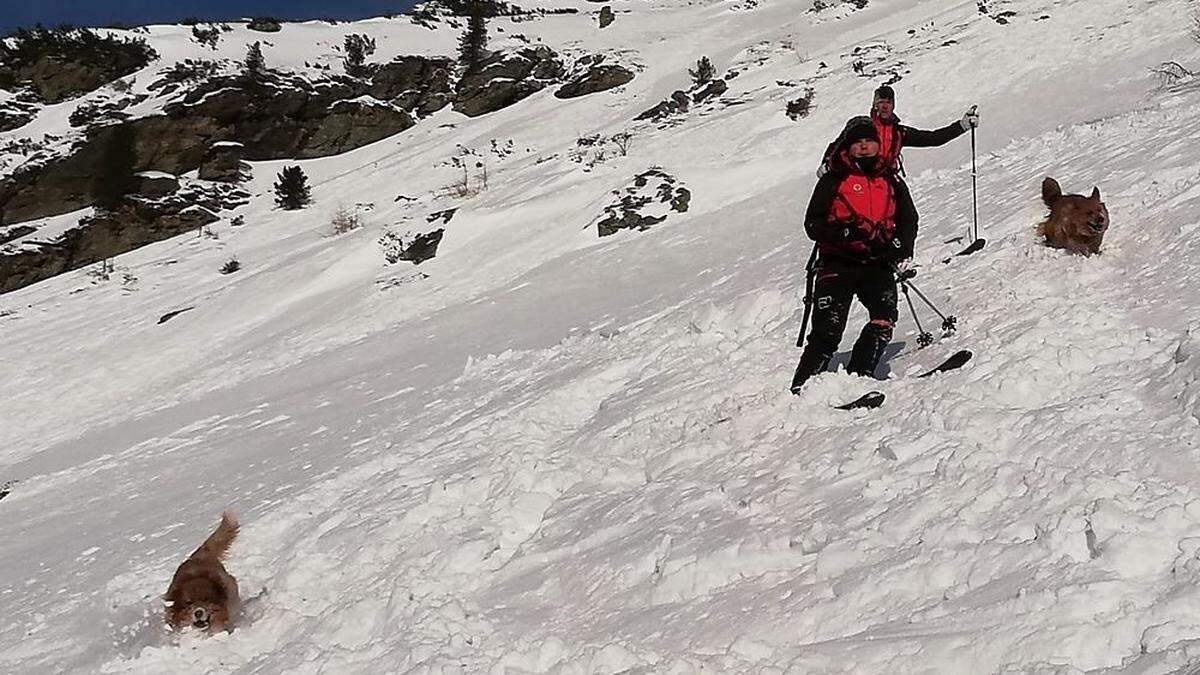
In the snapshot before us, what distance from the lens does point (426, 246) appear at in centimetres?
1511

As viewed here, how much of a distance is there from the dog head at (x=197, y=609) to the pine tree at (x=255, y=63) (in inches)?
1147

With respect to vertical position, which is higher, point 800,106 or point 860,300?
point 800,106

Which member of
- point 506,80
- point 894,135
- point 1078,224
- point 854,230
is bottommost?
point 1078,224

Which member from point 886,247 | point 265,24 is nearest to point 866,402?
point 886,247

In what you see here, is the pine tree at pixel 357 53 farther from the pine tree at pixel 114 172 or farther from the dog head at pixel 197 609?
the dog head at pixel 197 609

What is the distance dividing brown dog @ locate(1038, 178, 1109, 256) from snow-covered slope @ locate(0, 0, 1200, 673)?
0.21 metres

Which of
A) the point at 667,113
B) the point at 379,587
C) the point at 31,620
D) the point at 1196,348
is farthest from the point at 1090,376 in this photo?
the point at 667,113

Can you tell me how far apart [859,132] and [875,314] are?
3.56ft

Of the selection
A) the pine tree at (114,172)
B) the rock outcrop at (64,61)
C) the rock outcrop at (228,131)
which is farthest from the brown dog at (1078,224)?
the rock outcrop at (64,61)

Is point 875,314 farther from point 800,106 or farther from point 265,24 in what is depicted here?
point 265,24

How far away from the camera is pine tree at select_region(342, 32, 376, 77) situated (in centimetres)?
3125

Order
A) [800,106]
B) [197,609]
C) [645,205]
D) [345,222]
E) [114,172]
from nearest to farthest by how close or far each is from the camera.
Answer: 1. [197,609]
2. [645,205]
3. [800,106]
4. [345,222]
5. [114,172]

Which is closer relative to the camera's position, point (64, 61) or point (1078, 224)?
point (1078, 224)

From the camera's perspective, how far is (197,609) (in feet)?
14.3
